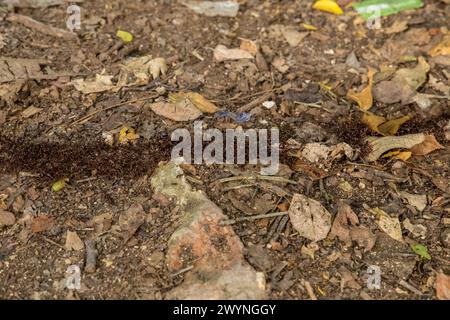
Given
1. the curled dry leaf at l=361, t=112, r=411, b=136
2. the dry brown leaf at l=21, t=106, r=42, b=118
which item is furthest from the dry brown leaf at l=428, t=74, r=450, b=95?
the dry brown leaf at l=21, t=106, r=42, b=118

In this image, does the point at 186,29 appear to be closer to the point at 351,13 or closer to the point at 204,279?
the point at 351,13

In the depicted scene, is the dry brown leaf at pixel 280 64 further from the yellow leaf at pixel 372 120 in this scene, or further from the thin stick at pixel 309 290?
the thin stick at pixel 309 290

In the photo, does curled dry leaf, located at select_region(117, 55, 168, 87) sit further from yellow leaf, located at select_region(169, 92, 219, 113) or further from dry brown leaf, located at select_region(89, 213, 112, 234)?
dry brown leaf, located at select_region(89, 213, 112, 234)

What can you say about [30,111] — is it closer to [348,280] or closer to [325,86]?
[325,86]

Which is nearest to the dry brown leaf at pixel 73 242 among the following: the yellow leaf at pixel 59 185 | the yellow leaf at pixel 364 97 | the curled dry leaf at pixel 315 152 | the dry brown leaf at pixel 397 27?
the yellow leaf at pixel 59 185

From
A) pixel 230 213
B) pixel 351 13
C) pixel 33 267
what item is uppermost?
pixel 351 13

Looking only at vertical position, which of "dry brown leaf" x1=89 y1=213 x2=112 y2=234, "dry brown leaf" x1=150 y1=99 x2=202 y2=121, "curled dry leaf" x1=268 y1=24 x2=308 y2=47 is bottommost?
"dry brown leaf" x1=89 y1=213 x2=112 y2=234
